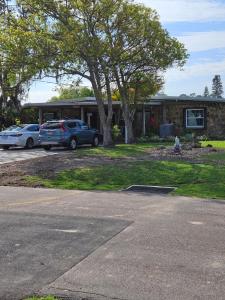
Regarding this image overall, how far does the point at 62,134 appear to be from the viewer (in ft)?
88.7

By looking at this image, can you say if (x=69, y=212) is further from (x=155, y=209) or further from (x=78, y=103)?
(x=78, y=103)

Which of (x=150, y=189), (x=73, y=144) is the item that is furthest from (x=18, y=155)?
(x=150, y=189)

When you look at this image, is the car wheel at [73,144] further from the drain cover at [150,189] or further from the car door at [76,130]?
the drain cover at [150,189]

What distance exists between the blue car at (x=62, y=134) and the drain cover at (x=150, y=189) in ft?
44.9

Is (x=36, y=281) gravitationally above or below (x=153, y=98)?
below

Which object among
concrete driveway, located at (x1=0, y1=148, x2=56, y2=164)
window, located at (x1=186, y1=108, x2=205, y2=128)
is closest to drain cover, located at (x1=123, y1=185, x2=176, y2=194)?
concrete driveway, located at (x1=0, y1=148, x2=56, y2=164)

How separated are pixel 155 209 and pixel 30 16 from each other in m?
16.8

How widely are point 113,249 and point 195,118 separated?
28837mm

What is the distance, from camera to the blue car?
88.7 ft

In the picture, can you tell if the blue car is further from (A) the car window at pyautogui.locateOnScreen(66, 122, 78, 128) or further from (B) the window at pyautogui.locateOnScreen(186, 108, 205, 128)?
(B) the window at pyautogui.locateOnScreen(186, 108, 205, 128)

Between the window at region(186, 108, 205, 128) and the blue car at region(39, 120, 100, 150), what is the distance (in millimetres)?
9285

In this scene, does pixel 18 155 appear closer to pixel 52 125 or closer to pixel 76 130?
pixel 52 125

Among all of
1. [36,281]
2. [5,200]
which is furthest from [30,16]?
[36,281]

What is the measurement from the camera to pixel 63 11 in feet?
78.5
